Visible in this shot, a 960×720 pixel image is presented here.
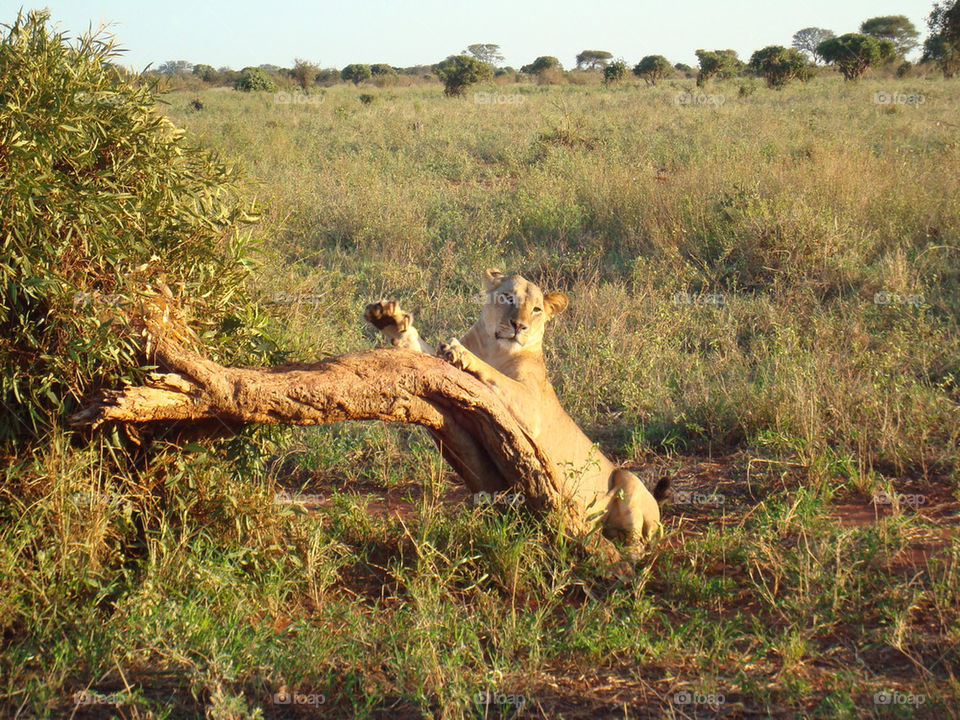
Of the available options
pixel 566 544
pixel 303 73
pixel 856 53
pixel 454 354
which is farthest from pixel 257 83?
pixel 566 544

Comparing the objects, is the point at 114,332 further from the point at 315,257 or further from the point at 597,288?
the point at 315,257

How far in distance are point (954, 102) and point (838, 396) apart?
15868mm

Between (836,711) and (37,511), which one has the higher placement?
(37,511)

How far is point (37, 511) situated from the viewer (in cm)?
364

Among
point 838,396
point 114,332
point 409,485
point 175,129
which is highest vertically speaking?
point 175,129

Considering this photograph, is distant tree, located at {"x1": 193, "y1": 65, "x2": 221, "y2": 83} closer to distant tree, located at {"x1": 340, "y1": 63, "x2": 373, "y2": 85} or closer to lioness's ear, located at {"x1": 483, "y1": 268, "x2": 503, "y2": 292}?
distant tree, located at {"x1": 340, "y1": 63, "x2": 373, "y2": 85}

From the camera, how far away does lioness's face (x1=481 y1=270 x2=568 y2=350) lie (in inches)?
197

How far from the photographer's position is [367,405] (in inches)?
155

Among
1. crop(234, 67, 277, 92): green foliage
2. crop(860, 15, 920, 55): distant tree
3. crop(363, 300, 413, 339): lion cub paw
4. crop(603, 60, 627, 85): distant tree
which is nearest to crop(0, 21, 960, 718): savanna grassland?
crop(363, 300, 413, 339): lion cub paw

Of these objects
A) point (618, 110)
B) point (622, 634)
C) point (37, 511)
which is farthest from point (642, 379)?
point (618, 110)

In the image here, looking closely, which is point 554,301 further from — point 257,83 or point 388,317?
point 257,83

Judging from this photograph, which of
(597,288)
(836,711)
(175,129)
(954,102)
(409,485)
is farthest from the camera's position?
(954,102)

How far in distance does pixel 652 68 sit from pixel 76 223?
107ft

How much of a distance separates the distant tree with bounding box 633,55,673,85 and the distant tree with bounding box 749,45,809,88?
407 centimetres
